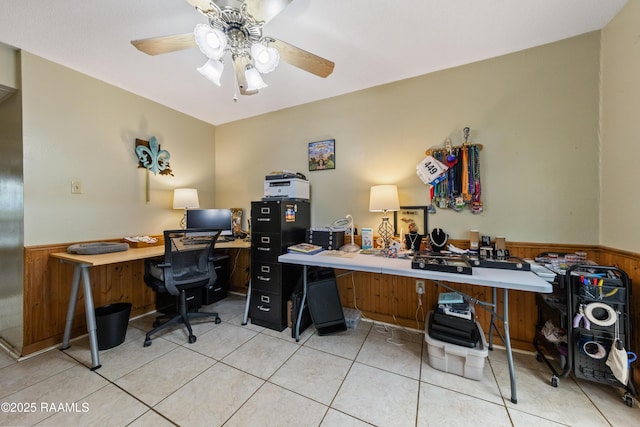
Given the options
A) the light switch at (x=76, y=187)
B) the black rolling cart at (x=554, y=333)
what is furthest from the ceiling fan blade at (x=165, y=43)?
the black rolling cart at (x=554, y=333)

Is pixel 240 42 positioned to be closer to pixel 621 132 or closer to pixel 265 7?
pixel 265 7

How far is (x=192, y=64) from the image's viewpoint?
6.81 feet

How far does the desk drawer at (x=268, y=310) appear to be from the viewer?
7.40 feet

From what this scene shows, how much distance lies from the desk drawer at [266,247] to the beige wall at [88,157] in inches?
53.7

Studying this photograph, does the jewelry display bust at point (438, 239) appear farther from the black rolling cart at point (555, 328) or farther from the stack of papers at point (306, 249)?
the stack of papers at point (306, 249)

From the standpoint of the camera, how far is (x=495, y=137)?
79.3 inches

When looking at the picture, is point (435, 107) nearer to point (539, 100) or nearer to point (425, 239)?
point (539, 100)

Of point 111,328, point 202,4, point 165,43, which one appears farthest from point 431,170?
point 111,328

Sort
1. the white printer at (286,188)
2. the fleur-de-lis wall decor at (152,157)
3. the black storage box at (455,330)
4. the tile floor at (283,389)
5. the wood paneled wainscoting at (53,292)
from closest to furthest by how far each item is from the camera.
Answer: the tile floor at (283,389)
the black storage box at (455,330)
the wood paneled wainscoting at (53,292)
the white printer at (286,188)
the fleur-de-lis wall decor at (152,157)

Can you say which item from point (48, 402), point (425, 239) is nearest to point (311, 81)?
point (425, 239)

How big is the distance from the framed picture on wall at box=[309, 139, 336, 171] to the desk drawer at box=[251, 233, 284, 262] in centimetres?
100

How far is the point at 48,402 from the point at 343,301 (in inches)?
89.2

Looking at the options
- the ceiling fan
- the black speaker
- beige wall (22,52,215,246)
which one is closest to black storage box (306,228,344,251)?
the black speaker

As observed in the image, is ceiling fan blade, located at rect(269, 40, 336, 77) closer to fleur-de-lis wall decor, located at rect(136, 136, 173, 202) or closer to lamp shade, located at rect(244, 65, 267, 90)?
lamp shade, located at rect(244, 65, 267, 90)
